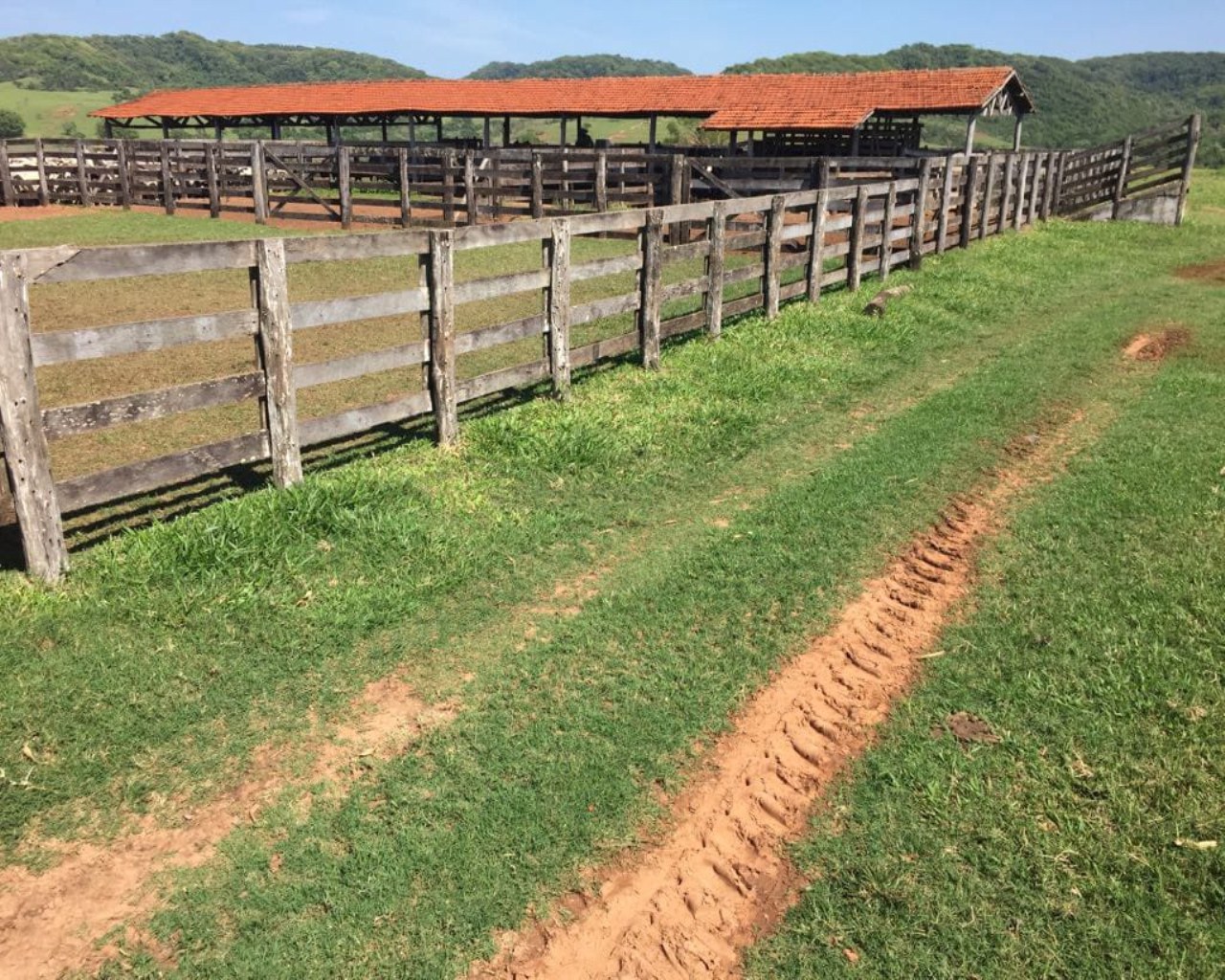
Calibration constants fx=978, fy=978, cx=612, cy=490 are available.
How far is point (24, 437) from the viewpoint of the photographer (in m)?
4.64

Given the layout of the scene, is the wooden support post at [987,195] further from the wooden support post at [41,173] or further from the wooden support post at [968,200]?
the wooden support post at [41,173]

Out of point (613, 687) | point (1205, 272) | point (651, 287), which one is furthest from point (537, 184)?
point (613, 687)

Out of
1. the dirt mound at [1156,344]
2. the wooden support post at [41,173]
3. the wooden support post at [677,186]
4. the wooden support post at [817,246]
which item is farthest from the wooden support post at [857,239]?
the wooden support post at [41,173]

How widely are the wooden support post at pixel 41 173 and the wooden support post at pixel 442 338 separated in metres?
23.1

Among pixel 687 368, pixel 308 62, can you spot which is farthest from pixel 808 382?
pixel 308 62

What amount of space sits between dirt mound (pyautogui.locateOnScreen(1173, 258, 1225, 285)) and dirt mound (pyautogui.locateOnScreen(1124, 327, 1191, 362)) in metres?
4.59

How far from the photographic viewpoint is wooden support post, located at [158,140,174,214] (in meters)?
23.4

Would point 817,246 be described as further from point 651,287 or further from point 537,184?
point 537,184

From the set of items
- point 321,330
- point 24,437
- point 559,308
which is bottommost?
point 321,330

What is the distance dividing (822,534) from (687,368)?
3.77 m

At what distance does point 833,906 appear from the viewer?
3051 mm

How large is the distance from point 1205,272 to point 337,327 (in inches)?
541

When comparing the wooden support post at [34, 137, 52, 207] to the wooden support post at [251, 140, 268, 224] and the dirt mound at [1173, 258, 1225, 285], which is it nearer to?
the wooden support post at [251, 140, 268, 224]

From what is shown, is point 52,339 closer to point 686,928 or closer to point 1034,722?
point 686,928
